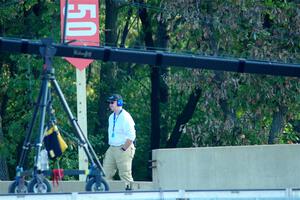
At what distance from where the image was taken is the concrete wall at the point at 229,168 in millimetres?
18141

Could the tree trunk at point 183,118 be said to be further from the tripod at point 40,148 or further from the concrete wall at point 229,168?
the tripod at point 40,148

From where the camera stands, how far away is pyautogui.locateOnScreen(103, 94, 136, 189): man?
1892cm

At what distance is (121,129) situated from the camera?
1895 centimetres

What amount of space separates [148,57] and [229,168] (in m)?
2.78

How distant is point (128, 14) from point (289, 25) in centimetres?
804

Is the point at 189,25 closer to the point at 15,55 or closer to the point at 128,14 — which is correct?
the point at 15,55

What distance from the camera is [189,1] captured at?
24969 millimetres

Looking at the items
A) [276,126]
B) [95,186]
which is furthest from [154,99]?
[95,186]

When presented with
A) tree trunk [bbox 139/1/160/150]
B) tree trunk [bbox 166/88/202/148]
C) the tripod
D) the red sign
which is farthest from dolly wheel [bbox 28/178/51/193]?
tree trunk [bbox 139/1/160/150]

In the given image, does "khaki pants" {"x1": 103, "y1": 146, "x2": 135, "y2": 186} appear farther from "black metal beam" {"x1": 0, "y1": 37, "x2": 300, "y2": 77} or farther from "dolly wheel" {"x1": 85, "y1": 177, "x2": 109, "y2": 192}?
"dolly wheel" {"x1": 85, "y1": 177, "x2": 109, "y2": 192}

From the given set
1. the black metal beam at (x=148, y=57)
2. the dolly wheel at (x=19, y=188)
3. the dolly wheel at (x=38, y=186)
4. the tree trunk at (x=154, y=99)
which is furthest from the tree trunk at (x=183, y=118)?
the dolly wheel at (x=38, y=186)

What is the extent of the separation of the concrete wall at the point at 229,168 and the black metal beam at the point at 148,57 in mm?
1462

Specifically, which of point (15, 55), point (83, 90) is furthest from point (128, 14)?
point (83, 90)

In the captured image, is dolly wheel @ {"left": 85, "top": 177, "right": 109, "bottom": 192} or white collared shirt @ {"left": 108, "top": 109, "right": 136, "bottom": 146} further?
white collared shirt @ {"left": 108, "top": 109, "right": 136, "bottom": 146}
